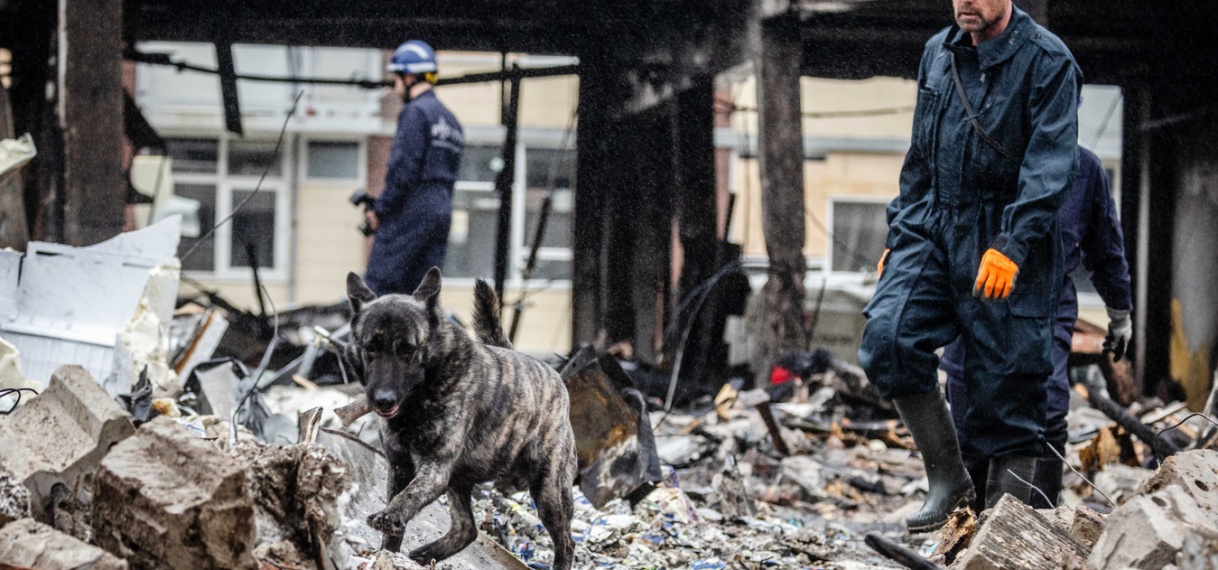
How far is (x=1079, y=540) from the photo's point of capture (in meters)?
3.79

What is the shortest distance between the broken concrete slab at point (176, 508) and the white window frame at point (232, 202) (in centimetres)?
1875

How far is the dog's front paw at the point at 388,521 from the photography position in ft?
12.3

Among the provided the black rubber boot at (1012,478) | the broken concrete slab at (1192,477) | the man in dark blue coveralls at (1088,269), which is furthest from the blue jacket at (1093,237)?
the broken concrete slab at (1192,477)

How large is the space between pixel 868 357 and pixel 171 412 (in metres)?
3.08

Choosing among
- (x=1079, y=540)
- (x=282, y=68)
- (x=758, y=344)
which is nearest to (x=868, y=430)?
(x=758, y=344)

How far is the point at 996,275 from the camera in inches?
164

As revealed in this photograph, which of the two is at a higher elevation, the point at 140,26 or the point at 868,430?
the point at 140,26

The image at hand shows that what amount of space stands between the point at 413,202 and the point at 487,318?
378 cm

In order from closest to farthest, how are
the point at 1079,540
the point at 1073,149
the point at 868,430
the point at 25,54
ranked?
the point at 1079,540
the point at 1073,149
the point at 868,430
the point at 25,54

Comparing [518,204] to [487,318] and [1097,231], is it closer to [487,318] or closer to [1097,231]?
[1097,231]

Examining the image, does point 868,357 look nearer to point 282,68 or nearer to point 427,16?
point 427,16

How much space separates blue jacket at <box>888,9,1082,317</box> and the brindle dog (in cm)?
155

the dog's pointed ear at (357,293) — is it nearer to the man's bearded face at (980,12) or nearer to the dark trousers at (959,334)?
the dark trousers at (959,334)

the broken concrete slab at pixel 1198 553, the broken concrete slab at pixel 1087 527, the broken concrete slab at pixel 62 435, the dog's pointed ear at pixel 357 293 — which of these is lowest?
the broken concrete slab at pixel 1087 527
